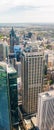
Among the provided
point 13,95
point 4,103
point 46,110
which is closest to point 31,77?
point 46,110

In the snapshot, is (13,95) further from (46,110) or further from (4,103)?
(46,110)

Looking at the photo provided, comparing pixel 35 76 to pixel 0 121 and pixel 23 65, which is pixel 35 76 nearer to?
pixel 23 65

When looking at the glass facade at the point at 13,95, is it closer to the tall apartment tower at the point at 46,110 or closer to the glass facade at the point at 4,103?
the glass facade at the point at 4,103

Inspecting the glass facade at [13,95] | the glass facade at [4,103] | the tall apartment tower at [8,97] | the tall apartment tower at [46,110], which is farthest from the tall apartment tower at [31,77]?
the glass facade at [4,103]

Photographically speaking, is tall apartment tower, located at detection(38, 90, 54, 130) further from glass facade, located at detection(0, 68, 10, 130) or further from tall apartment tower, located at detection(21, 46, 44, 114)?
tall apartment tower, located at detection(21, 46, 44, 114)

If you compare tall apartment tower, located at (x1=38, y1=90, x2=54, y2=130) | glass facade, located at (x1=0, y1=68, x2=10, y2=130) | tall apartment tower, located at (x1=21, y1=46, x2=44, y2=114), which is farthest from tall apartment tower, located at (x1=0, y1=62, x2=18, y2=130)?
tall apartment tower, located at (x1=21, y1=46, x2=44, y2=114)
